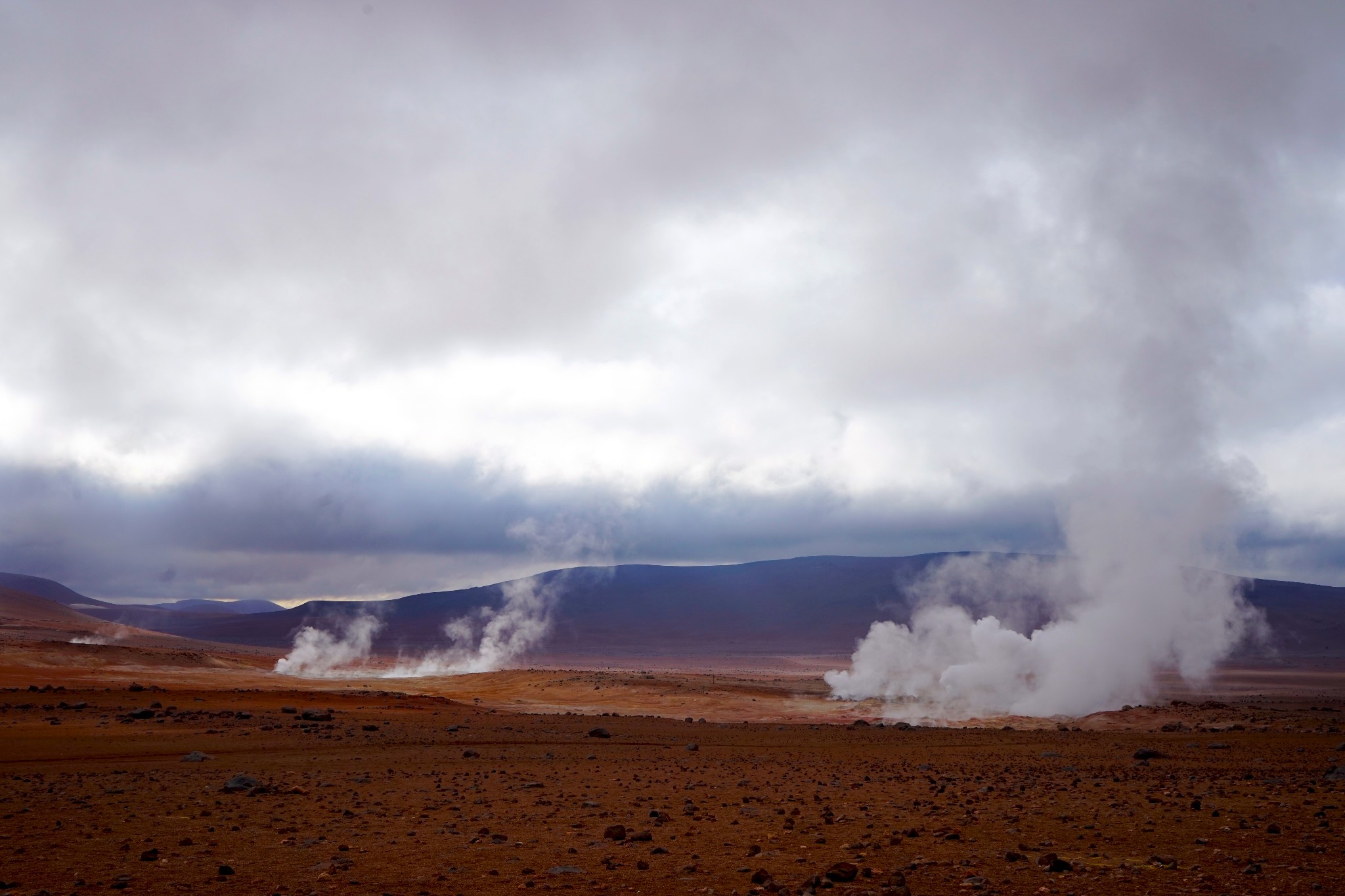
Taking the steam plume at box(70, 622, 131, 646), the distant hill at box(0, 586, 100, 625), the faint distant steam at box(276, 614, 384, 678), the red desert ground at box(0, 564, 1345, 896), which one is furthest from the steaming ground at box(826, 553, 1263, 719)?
the distant hill at box(0, 586, 100, 625)

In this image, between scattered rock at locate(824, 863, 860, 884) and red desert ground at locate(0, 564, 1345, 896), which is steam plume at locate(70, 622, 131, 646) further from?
scattered rock at locate(824, 863, 860, 884)

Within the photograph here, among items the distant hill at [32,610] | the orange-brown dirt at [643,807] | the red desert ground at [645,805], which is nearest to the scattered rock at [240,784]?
the red desert ground at [645,805]

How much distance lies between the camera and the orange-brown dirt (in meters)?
9.62

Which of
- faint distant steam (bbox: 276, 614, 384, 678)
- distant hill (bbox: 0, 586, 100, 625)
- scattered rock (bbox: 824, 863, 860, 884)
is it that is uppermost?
scattered rock (bbox: 824, 863, 860, 884)

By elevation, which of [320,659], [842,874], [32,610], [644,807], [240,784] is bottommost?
[320,659]

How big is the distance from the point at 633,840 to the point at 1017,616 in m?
205

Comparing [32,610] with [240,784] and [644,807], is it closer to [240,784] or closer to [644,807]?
[240,784]

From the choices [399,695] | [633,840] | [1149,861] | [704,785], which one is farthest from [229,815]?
[399,695]

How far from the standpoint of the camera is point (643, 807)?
15.1m

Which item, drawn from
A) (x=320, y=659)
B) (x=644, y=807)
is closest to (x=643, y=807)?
(x=644, y=807)

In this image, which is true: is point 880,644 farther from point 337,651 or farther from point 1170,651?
point 337,651

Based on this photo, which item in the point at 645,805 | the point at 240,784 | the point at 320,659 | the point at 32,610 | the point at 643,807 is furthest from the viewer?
the point at 32,610

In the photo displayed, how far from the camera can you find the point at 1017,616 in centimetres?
19850

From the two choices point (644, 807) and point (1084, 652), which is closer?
point (644, 807)
